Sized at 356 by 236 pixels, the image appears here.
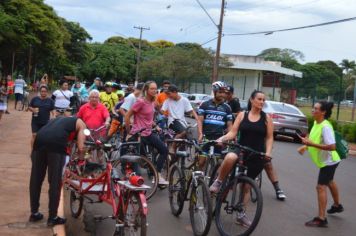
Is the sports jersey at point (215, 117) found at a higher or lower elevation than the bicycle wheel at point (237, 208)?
higher

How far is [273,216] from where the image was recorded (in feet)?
26.2

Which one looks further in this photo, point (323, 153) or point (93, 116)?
point (93, 116)

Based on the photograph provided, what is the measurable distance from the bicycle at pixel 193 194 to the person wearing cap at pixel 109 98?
21.9ft

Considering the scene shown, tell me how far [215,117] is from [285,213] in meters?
1.82

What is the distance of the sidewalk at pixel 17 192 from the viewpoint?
6.54 m

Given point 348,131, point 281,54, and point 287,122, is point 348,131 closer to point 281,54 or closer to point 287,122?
point 287,122

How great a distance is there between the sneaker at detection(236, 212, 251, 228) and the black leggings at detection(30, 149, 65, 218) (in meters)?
2.15

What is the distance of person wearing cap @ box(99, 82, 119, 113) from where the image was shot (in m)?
14.1

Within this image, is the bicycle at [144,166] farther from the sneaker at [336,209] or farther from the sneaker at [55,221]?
the sneaker at [336,209]

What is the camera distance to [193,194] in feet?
21.9

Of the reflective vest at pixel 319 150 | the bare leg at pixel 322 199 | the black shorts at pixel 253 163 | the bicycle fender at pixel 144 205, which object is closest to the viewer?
the bicycle fender at pixel 144 205

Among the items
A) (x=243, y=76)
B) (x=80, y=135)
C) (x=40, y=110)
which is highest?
(x=243, y=76)

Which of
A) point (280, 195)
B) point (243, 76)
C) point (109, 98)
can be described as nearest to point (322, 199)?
point (280, 195)

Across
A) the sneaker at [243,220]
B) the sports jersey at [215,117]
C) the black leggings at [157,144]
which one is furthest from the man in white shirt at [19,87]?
the sneaker at [243,220]
